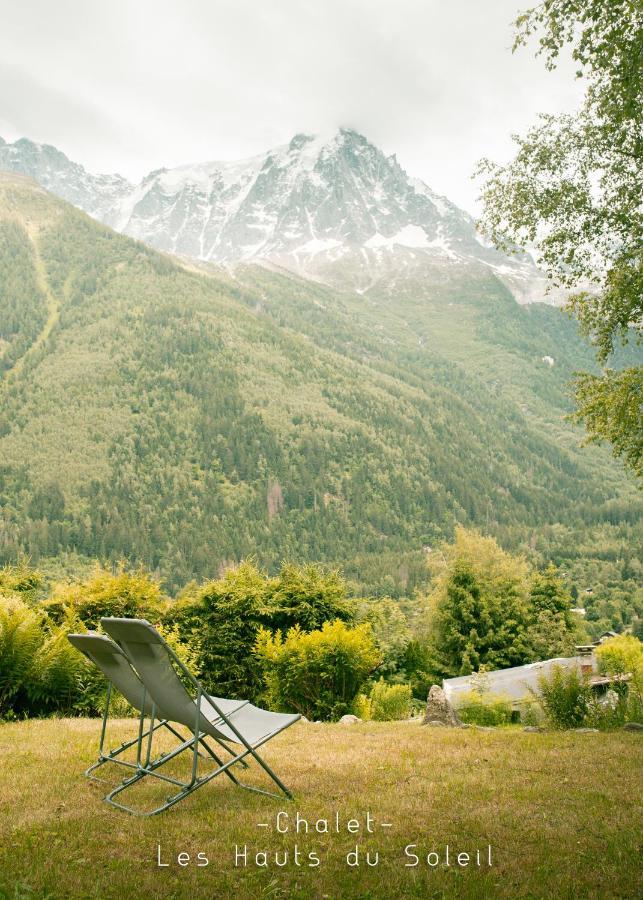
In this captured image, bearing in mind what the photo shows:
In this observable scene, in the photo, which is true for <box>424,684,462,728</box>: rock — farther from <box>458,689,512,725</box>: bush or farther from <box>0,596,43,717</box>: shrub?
<box>0,596,43,717</box>: shrub

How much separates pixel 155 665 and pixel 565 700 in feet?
23.3

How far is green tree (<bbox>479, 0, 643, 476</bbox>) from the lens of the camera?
934 centimetres

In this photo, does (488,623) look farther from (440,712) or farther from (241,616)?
(440,712)

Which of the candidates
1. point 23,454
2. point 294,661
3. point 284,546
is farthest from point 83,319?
point 294,661

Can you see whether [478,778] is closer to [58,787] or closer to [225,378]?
[58,787]

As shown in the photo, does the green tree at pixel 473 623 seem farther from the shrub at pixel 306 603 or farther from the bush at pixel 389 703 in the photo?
the bush at pixel 389 703

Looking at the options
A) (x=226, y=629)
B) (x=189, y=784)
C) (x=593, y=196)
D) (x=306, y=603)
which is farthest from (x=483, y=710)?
(x=593, y=196)

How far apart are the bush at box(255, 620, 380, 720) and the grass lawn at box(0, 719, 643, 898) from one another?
409 cm

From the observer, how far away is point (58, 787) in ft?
19.4

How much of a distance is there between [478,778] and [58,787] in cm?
405

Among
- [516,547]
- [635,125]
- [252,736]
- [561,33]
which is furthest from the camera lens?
[516,547]

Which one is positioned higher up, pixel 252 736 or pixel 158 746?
pixel 252 736

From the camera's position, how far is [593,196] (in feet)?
38.0

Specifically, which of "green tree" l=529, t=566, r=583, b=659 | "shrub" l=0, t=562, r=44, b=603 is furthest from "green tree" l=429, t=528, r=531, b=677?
"shrub" l=0, t=562, r=44, b=603
